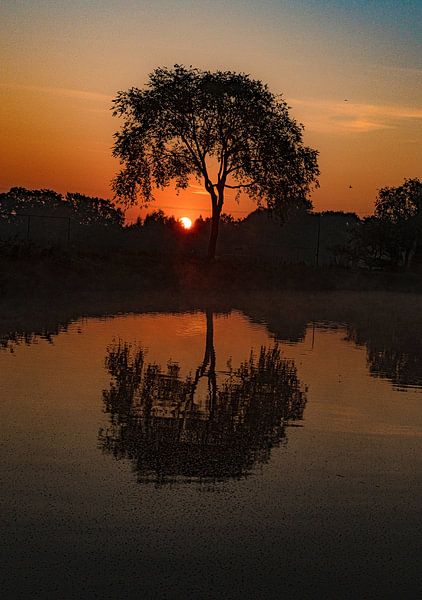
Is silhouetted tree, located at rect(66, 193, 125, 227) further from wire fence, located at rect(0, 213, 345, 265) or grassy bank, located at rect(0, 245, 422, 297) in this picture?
grassy bank, located at rect(0, 245, 422, 297)

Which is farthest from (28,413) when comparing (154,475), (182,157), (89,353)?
(182,157)

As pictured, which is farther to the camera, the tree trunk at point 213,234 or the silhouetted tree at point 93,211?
the silhouetted tree at point 93,211

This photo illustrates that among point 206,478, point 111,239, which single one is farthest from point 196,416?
point 111,239

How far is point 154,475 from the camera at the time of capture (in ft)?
22.5

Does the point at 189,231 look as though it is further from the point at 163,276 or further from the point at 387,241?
the point at 163,276

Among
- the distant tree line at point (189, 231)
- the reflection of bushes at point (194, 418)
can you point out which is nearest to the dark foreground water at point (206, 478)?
the reflection of bushes at point (194, 418)

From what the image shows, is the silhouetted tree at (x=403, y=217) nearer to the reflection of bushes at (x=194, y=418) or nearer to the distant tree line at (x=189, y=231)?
the distant tree line at (x=189, y=231)

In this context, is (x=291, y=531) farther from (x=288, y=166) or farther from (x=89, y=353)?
(x=288, y=166)

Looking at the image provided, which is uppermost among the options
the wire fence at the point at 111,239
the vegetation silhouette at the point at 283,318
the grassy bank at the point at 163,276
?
the wire fence at the point at 111,239

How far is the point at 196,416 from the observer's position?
9656mm

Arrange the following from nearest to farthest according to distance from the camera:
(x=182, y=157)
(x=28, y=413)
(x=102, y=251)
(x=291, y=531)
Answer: (x=291, y=531)
(x=28, y=413)
(x=102, y=251)
(x=182, y=157)

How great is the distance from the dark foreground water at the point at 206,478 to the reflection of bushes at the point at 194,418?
0.11 feet

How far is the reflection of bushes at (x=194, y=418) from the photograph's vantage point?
741cm

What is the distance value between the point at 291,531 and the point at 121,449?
8.61 feet
